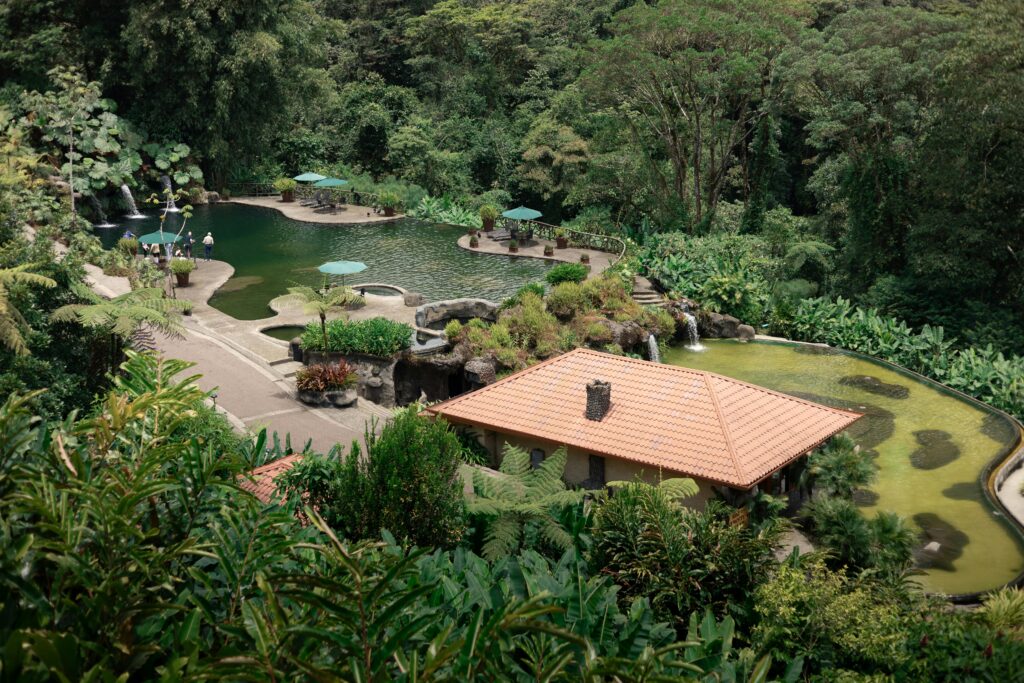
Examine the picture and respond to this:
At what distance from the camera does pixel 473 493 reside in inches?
715

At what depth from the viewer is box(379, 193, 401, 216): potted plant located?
51000 millimetres

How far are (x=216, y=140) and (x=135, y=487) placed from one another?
50.1 m

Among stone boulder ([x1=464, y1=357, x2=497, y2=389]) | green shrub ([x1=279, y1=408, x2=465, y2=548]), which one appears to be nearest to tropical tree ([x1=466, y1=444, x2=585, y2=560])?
green shrub ([x1=279, y1=408, x2=465, y2=548])

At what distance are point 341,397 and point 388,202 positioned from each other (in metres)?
27.5

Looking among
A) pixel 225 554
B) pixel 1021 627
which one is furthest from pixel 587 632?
pixel 1021 627

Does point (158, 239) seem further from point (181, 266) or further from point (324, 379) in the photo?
point (324, 379)

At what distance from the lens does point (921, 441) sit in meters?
26.4

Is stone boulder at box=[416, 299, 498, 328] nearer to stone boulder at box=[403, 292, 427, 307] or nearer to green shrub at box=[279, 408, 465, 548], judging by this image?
stone boulder at box=[403, 292, 427, 307]

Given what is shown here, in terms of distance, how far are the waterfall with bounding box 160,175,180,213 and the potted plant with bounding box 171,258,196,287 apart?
42.0 feet

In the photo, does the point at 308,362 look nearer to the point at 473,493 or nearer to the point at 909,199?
the point at 473,493

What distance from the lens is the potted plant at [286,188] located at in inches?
2145

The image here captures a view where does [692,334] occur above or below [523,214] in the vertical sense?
below

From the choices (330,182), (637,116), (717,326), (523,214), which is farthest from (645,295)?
(330,182)

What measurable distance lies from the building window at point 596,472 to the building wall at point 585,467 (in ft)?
0.26
